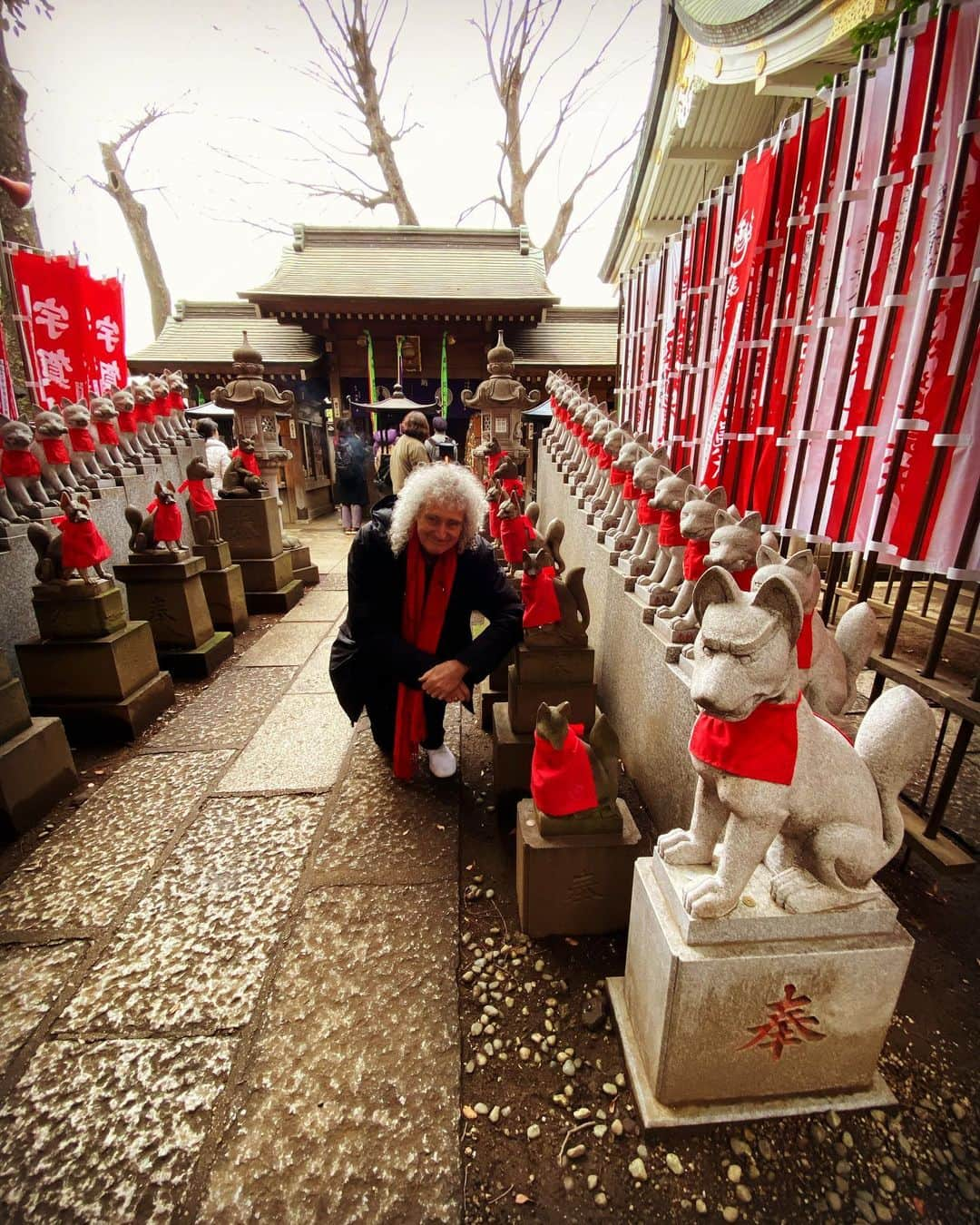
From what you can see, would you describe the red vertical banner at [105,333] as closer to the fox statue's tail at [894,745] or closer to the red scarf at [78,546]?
the red scarf at [78,546]

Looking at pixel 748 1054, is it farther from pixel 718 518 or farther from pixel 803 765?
pixel 718 518

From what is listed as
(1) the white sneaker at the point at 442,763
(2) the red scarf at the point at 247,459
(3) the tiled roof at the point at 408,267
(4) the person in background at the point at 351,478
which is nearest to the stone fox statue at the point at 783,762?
(1) the white sneaker at the point at 442,763

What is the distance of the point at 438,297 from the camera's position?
9.88 m

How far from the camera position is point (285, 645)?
187 inches

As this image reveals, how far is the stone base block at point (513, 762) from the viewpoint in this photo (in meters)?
2.48

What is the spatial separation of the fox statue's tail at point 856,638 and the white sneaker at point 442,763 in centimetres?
181

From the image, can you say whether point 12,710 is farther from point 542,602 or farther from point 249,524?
point 249,524

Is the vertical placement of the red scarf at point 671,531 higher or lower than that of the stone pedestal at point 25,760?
higher

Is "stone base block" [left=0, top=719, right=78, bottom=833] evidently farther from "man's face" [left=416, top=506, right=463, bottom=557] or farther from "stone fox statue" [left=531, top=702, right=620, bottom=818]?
"stone fox statue" [left=531, top=702, right=620, bottom=818]


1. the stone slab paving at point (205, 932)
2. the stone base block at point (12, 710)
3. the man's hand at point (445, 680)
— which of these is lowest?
the stone slab paving at point (205, 932)

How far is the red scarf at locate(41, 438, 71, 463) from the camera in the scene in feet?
14.1

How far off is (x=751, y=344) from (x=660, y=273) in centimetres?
249

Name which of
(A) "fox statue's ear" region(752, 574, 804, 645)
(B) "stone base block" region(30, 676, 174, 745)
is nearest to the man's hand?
(A) "fox statue's ear" region(752, 574, 804, 645)

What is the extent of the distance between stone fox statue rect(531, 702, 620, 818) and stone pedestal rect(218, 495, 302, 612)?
448 cm
